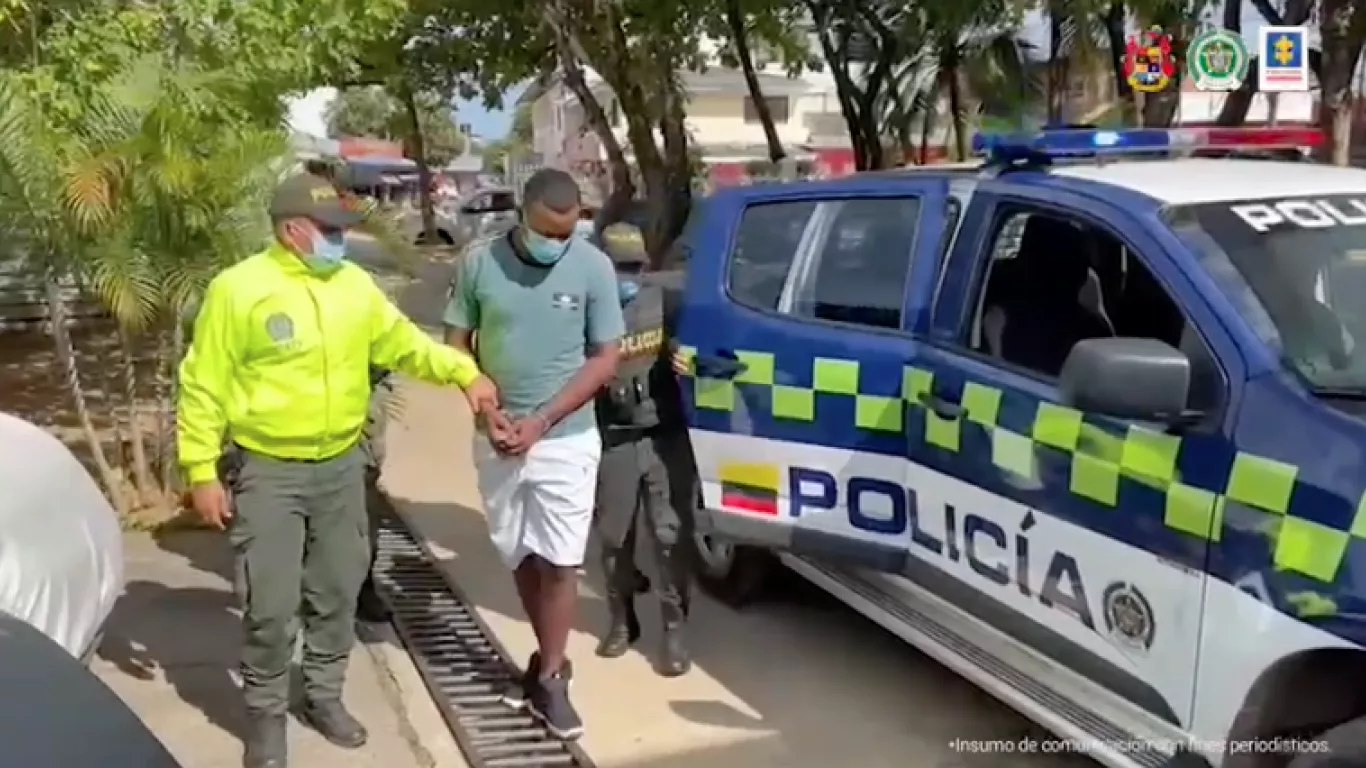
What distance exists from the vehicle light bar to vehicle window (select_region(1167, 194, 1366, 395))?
1.99 ft

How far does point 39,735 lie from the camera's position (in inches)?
91.3

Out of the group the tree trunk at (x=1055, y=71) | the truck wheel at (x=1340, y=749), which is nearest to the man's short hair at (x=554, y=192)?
the truck wheel at (x=1340, y=749)

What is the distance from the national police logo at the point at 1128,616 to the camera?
3.56 m

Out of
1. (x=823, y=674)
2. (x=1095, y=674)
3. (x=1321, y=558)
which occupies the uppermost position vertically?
(x=1321, y=558)

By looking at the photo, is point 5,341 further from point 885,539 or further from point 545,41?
point 885,539

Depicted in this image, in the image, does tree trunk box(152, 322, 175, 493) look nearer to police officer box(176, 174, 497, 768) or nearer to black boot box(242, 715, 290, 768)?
police officer box(176, 174, 497, 768)

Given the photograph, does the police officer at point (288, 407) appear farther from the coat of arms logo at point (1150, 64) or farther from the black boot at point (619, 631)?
the coat of arms logo at point (1150, 64)

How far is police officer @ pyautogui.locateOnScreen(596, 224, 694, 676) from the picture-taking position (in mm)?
5398

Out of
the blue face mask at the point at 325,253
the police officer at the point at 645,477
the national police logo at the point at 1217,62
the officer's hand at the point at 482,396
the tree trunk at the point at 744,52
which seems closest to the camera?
the blue face mask at the point at 325,253

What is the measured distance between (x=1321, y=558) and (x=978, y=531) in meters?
1.19

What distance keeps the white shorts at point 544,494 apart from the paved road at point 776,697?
645mm

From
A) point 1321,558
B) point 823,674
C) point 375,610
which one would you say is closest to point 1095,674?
point 1321,558

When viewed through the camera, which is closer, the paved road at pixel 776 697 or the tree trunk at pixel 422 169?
the paved road at pixel 776 697

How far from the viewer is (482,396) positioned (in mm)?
4488
